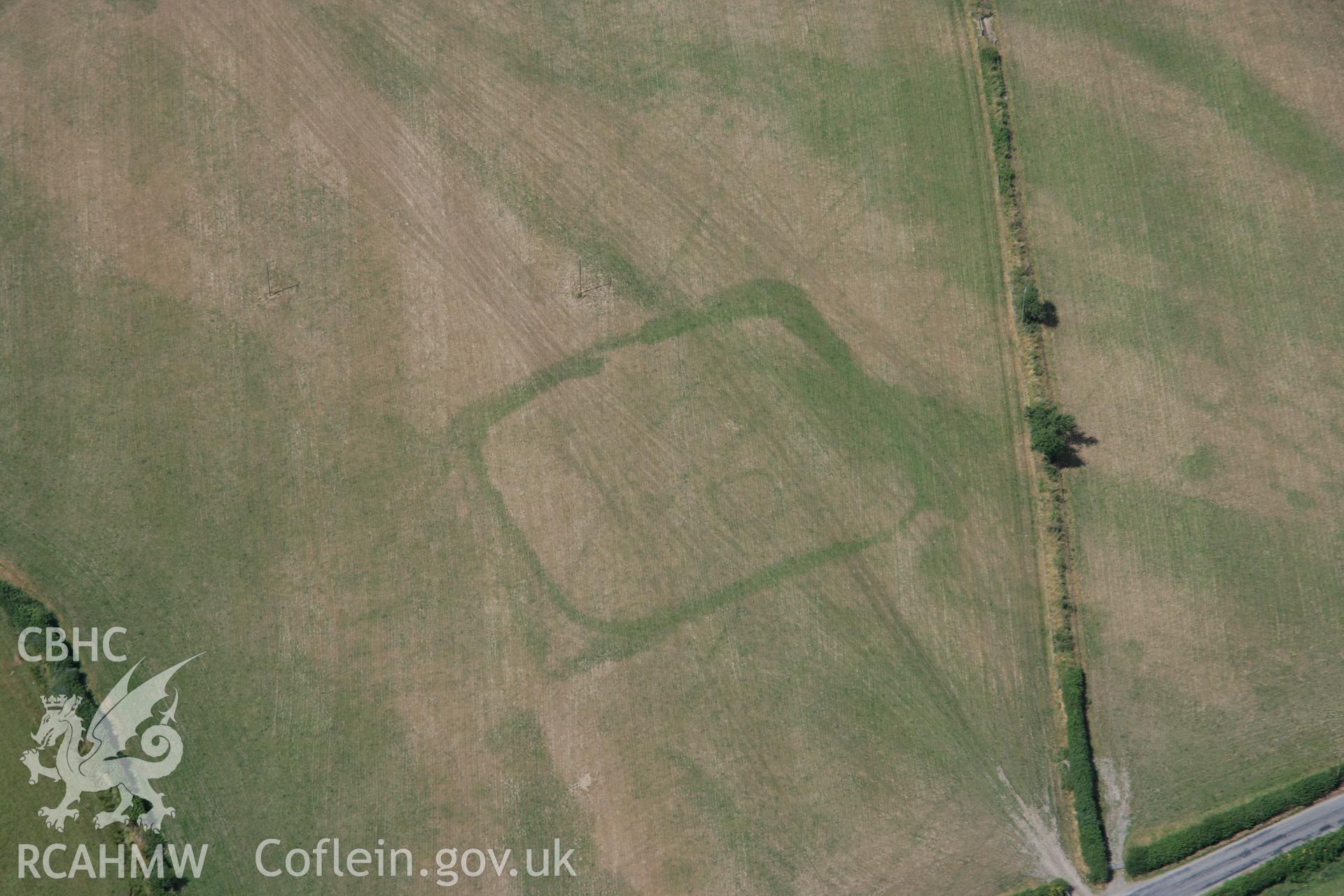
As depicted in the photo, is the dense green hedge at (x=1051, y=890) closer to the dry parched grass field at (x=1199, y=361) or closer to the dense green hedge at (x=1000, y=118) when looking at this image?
the dry parched grass field at (x=1199, y=361)

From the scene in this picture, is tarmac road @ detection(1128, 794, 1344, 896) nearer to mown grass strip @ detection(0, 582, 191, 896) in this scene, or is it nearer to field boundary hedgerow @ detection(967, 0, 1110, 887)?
field boundary hedgerow @ detection(967, 0, 1110, 887)

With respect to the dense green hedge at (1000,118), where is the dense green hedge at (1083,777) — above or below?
below

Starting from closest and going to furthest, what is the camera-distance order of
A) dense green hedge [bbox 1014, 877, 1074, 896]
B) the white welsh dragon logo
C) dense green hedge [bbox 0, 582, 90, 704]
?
dense green hedge [bbox 1014, 877, 1074, 896] → the white welsh dragon logo → dense green hedge [bbox 0, 582, 90, 704]

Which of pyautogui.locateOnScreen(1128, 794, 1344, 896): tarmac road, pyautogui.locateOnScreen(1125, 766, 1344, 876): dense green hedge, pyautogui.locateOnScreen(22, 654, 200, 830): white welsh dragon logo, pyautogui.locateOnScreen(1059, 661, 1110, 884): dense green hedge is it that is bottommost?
pyautogui.locateOnScreen(1128, 794, 1344, 896): tarmac road

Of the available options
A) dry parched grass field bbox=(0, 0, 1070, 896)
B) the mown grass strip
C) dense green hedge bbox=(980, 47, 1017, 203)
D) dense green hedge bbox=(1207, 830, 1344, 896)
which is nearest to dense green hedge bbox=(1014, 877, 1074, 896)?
dry parched grass field bbox=(0, 0, 1070, 896)

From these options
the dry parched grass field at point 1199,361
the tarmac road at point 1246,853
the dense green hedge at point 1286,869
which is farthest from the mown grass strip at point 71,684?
the dense green hedge at point 1286,869

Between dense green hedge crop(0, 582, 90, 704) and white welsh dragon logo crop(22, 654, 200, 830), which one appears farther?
dense green hedge crop(0, 582, 90, 704)

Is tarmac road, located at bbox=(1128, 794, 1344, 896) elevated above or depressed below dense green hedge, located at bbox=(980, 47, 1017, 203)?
below
